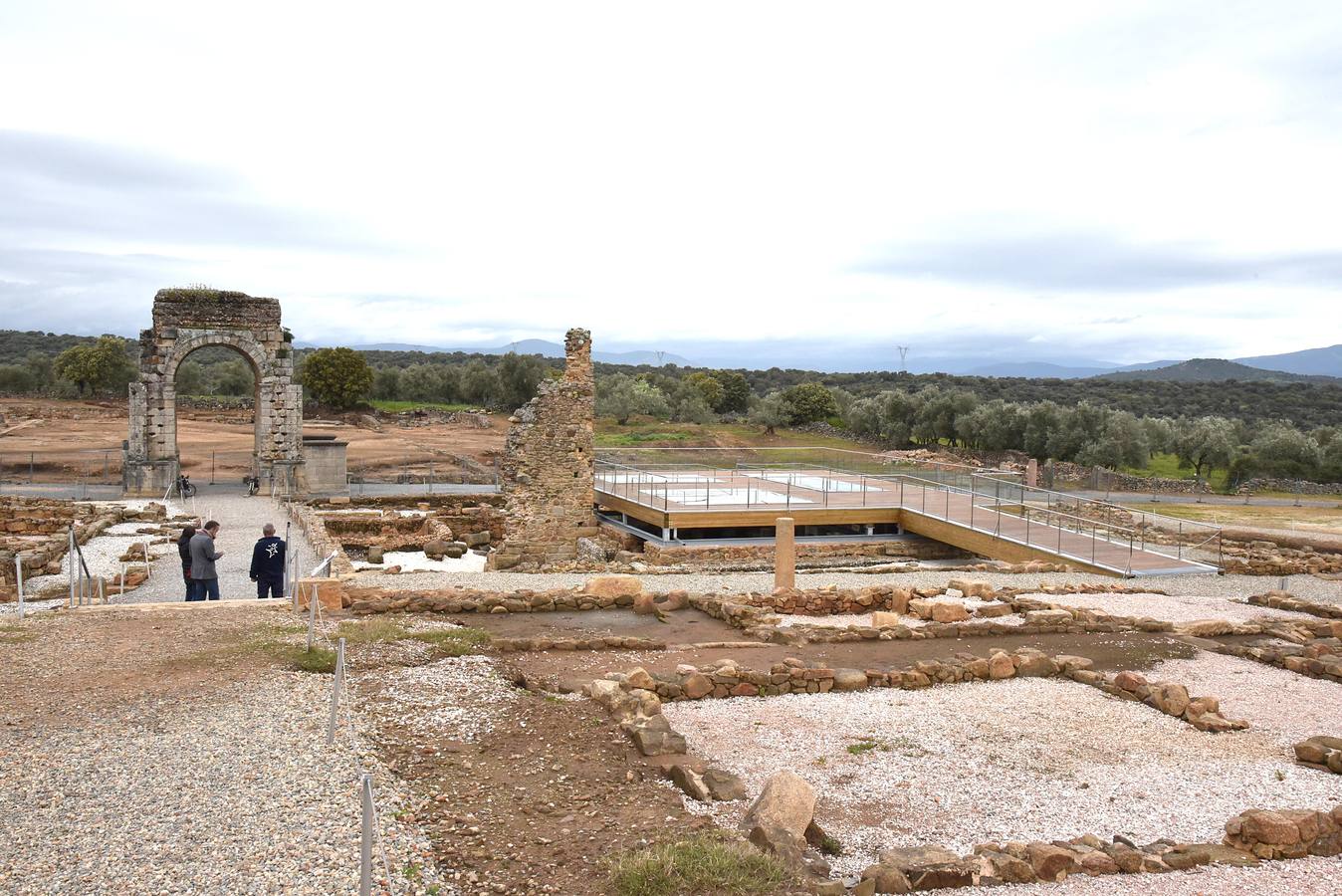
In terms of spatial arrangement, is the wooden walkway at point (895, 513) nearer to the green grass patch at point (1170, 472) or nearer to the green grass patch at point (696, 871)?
the green grass patch at point (696, 871)

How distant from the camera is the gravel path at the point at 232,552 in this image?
16.6 m

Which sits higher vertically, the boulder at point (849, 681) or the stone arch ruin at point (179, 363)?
the stone arch ruin at point (179, 363)

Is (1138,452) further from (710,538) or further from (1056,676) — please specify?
(1056,676)

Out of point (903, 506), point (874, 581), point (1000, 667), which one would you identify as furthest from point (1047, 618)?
point (903, 506)

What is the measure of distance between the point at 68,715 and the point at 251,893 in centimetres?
409

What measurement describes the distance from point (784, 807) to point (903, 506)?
19.6 m

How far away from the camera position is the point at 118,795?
6.88 m

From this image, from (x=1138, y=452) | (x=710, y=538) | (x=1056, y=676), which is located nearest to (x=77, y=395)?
(x=710, y=538)

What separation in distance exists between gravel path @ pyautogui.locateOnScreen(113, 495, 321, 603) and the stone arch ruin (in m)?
2.31

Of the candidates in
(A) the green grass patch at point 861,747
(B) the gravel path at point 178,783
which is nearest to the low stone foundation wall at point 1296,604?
(A) the green grass patch at point 861,747

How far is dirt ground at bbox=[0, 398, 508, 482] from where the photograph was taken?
3916 centimetres

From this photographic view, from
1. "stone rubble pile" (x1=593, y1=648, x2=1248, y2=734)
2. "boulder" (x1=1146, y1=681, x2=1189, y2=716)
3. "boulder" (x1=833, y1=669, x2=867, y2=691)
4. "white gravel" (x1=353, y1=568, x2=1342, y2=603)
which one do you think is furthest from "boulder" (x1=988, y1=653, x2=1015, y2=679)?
"white gravel" (x1=353, y1=568, x2=1342, y2=603)

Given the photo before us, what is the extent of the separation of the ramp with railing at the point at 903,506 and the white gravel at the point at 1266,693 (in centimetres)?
702

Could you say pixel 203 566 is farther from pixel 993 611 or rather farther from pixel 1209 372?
pixel 1209 372
